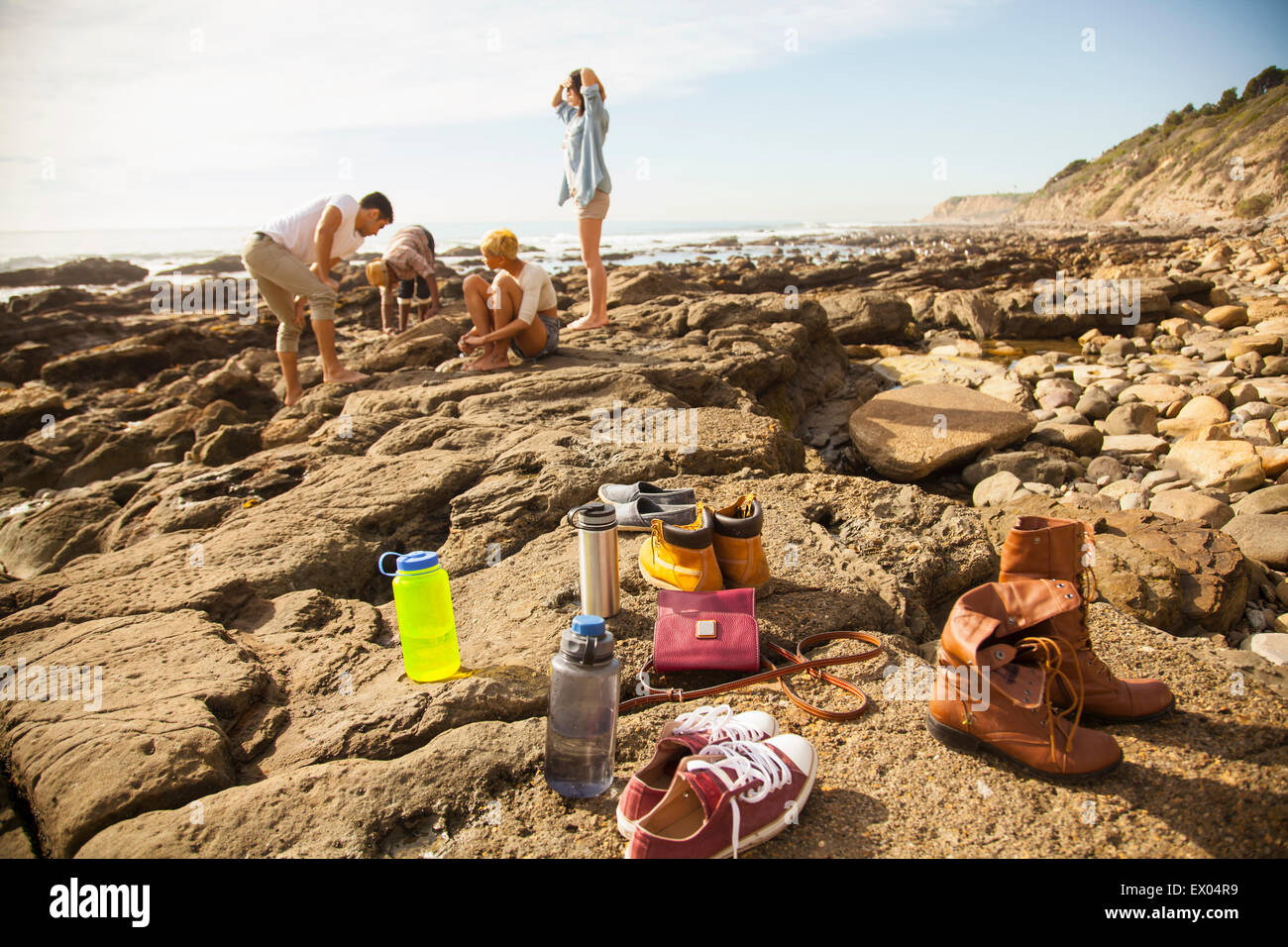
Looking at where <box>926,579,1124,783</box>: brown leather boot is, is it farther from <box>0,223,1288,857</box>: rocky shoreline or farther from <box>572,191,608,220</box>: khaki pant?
<box>572,191,608,220</box>: khaki pant

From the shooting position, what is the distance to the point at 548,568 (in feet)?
12.2

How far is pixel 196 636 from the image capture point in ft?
10.5

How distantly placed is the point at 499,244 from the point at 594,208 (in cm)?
138

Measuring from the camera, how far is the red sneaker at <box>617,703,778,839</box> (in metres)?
1.96

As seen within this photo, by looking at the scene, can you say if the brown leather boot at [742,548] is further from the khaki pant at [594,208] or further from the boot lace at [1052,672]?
the khaki pant at [594,208]

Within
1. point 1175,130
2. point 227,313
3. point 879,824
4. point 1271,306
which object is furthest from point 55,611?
point 1175,130

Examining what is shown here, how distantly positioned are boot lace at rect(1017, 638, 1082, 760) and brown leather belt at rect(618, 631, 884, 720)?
0.58 metres

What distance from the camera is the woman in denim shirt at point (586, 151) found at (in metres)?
7.21

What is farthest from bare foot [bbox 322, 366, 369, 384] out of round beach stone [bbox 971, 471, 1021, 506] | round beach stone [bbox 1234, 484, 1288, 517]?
round beach stone [bbox 1234, 484, 1288, 517]

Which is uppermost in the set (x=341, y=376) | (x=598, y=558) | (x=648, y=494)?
(x=341, y=376)

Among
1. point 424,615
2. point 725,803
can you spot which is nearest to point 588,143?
point 424,615

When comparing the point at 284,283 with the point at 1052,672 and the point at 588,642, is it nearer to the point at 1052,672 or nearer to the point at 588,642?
the point at 588,642

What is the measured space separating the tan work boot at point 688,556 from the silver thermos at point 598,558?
0.83 feet
